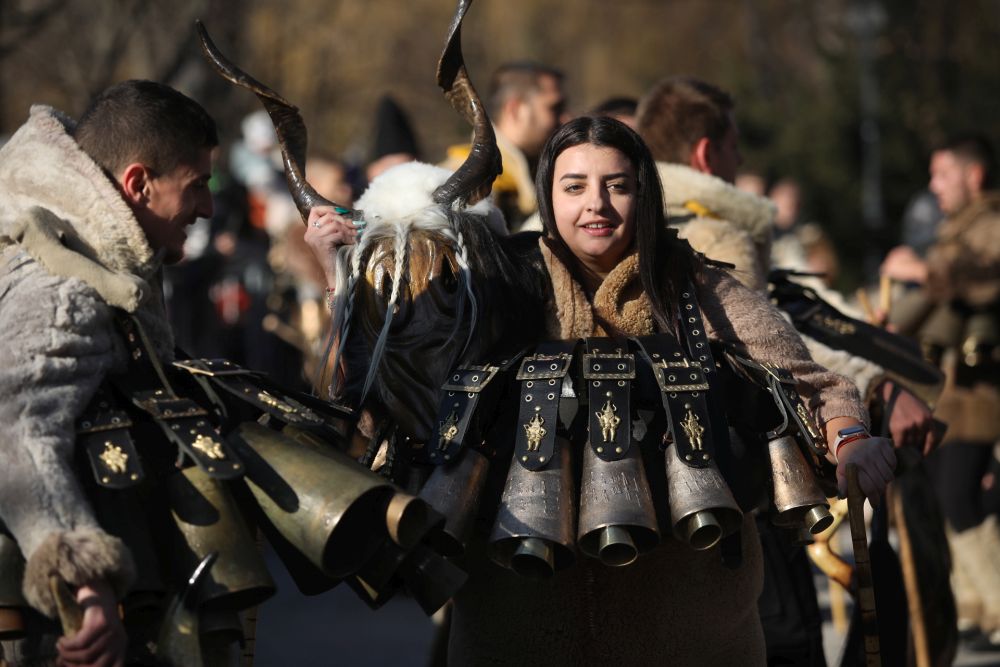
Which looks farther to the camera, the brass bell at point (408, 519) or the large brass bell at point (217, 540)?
the brass bell at point (408, 519)

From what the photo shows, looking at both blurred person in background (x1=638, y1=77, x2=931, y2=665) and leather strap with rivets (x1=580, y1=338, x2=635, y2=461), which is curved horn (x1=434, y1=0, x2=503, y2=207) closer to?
leather strap with rivets (x1=580, y1=338, x2=635, y2=461)

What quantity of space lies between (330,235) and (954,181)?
5611mm

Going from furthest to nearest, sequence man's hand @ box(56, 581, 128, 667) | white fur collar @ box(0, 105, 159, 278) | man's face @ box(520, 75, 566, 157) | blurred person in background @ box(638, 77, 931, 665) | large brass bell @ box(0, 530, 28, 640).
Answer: man's face @ box(520, 75, 566, 157) < blurred person in background @ box(638, 77, 931, 665) < white fur collar @ box(0, 105, 159, 278) < large brass bell @ box(0, 530, 28, 640) < man's hand @ box(56, 581, 128, 667)

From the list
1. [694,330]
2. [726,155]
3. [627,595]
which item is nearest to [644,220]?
[694,330]

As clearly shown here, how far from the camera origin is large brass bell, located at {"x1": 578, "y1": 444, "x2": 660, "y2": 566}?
11.9ft

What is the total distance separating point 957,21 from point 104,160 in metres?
24.7

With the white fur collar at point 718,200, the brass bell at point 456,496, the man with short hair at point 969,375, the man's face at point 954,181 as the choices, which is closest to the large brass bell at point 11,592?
the brass bell at point 456,496

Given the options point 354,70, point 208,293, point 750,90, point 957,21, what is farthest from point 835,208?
point 208,293

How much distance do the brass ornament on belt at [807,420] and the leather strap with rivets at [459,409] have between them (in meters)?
0.71

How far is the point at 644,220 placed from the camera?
3.99 meters

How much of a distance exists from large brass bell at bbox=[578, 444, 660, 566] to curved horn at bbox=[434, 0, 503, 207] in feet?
2.48

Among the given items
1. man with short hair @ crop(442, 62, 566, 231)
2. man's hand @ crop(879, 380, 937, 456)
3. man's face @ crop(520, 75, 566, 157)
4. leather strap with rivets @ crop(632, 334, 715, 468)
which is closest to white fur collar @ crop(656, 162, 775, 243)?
man's hand @ crop(879, 380, 937, 456)

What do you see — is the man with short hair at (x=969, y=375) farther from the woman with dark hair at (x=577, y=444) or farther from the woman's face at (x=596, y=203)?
the woman's face at (x=596, y=203)

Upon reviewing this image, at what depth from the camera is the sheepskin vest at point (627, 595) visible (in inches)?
154
